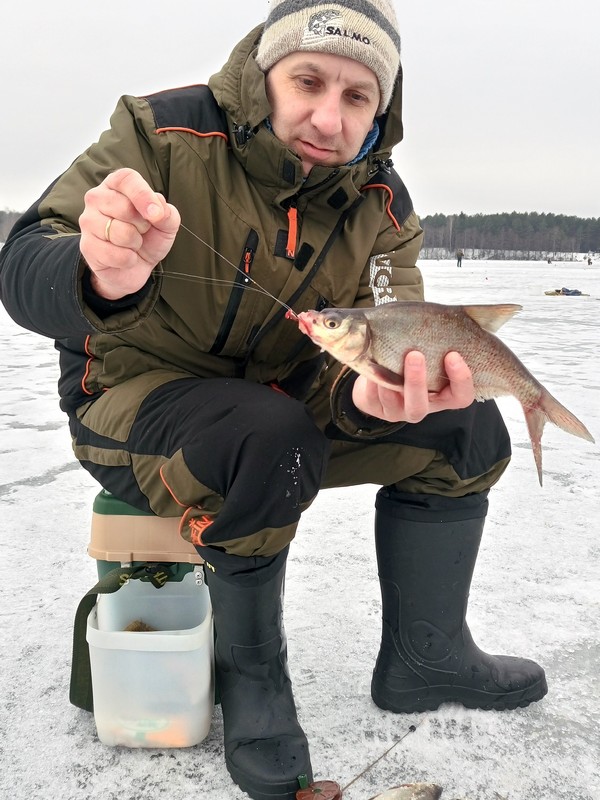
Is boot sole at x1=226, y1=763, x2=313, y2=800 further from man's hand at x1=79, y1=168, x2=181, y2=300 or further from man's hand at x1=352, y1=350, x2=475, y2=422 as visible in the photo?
man's hand at x1=79, y1=168, x2=181, y2=300

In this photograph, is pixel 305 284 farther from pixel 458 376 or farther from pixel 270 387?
pixel 458 376

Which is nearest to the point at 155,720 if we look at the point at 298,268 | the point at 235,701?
the point at 235,701

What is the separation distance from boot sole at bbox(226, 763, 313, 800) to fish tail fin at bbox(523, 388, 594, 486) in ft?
3.44

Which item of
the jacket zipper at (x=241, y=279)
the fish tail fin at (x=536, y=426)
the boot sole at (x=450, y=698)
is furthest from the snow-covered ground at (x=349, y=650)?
the jacket zipper at (x=241, y=279)

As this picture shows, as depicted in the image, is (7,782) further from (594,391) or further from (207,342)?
(594,391)

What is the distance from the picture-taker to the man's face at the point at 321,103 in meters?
2.00

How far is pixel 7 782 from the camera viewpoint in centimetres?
168

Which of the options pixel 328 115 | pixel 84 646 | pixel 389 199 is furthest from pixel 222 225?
pixel 84 646

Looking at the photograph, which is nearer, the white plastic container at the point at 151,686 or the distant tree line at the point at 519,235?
the white plastic container at the point at 151,686

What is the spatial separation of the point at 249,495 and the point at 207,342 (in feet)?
2.15

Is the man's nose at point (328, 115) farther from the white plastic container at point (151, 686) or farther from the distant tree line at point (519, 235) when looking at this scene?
the distant tree line at point (519, 235)

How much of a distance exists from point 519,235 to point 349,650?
113110 millimetres

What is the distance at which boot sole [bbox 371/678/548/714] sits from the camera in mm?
2045

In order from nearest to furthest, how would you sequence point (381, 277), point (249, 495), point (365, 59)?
point (249, 495) < point (365, 59) < point (381, 277)
